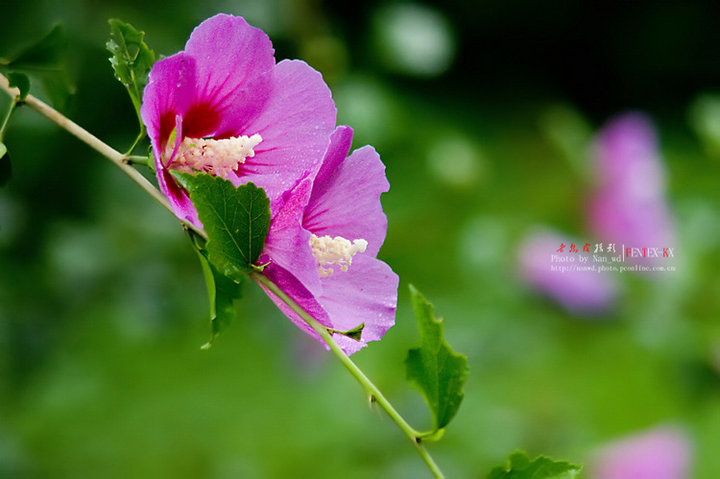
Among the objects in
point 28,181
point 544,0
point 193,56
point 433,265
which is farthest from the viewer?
point 544,0

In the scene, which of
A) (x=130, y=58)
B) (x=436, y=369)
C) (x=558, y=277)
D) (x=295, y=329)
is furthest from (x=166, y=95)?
(x=558, y=277)

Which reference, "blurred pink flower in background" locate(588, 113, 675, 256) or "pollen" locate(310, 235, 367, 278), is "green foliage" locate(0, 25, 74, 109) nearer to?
"pollen" locate(310, 235, 367, 278)

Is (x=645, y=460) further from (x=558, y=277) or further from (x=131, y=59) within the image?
(x=131, y=59)

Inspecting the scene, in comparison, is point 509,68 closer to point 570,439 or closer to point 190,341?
point 190,341

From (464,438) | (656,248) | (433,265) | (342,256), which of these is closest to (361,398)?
(464,438)

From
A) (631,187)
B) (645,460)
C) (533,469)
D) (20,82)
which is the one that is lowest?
(645,460)

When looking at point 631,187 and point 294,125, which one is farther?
point 631,187
